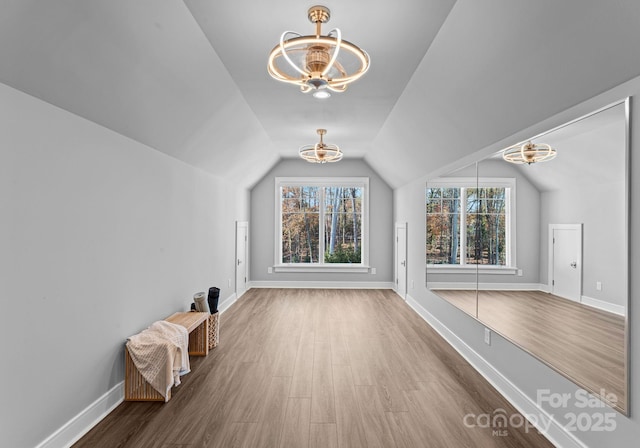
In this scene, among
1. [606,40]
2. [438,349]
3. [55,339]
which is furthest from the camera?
[438,349]

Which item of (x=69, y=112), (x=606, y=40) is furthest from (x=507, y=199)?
(x=69, y=112)

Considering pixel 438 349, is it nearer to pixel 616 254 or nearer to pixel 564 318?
pixel 564 318

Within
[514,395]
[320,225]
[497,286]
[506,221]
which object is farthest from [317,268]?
[514,395]

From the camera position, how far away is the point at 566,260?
7.45 ft

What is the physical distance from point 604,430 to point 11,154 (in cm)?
364

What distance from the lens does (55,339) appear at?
7.20ft

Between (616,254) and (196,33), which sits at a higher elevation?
(196,33)

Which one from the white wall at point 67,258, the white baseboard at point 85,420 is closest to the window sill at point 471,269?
the white wall at point 67,258

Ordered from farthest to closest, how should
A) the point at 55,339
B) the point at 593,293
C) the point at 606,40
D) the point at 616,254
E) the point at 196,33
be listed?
the point at 196,33
the point at 55,339
the point at 593,293
the point at 616,254
the point at 606,40

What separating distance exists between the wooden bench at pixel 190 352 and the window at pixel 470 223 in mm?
3049

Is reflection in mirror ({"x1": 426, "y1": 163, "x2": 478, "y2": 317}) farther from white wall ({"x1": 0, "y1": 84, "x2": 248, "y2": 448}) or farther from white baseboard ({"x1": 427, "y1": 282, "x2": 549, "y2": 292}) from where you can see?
white wall ({"x1": 0, "y1": 84, "x2": 248, "y2": 448})

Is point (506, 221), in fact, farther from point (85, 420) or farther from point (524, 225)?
point (85, 420)

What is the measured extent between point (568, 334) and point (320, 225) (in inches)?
236

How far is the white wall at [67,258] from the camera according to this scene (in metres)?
1.92
